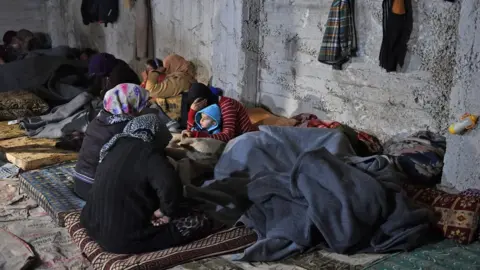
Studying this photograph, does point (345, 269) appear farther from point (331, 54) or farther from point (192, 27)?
point (192, 27)

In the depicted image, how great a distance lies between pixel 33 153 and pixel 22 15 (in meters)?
5.02

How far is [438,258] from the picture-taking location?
262cm

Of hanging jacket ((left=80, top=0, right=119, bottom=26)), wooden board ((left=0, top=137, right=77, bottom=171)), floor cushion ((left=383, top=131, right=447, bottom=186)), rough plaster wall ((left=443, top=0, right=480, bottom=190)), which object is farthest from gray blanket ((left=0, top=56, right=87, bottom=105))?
rough plaster wall ((left=443, top=0, right=480, bottom=190))

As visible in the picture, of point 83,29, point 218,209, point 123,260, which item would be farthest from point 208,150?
point 83,29

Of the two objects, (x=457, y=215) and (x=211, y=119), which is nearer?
(x=457, y=215)

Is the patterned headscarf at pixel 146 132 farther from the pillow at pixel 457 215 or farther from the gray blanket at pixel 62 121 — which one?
the gray blanket at pixel 62 121

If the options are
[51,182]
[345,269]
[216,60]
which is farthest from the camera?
[216,60]

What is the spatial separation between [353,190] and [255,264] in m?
0.63

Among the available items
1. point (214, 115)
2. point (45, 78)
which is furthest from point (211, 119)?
point (45, 78)

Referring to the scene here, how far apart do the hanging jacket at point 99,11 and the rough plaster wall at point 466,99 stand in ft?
16.2

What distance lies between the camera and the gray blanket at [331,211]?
2.63 m

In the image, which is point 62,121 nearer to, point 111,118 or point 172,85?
point 172,85

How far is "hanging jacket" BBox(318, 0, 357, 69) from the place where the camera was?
4.12 meters

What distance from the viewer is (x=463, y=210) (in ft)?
9.25
